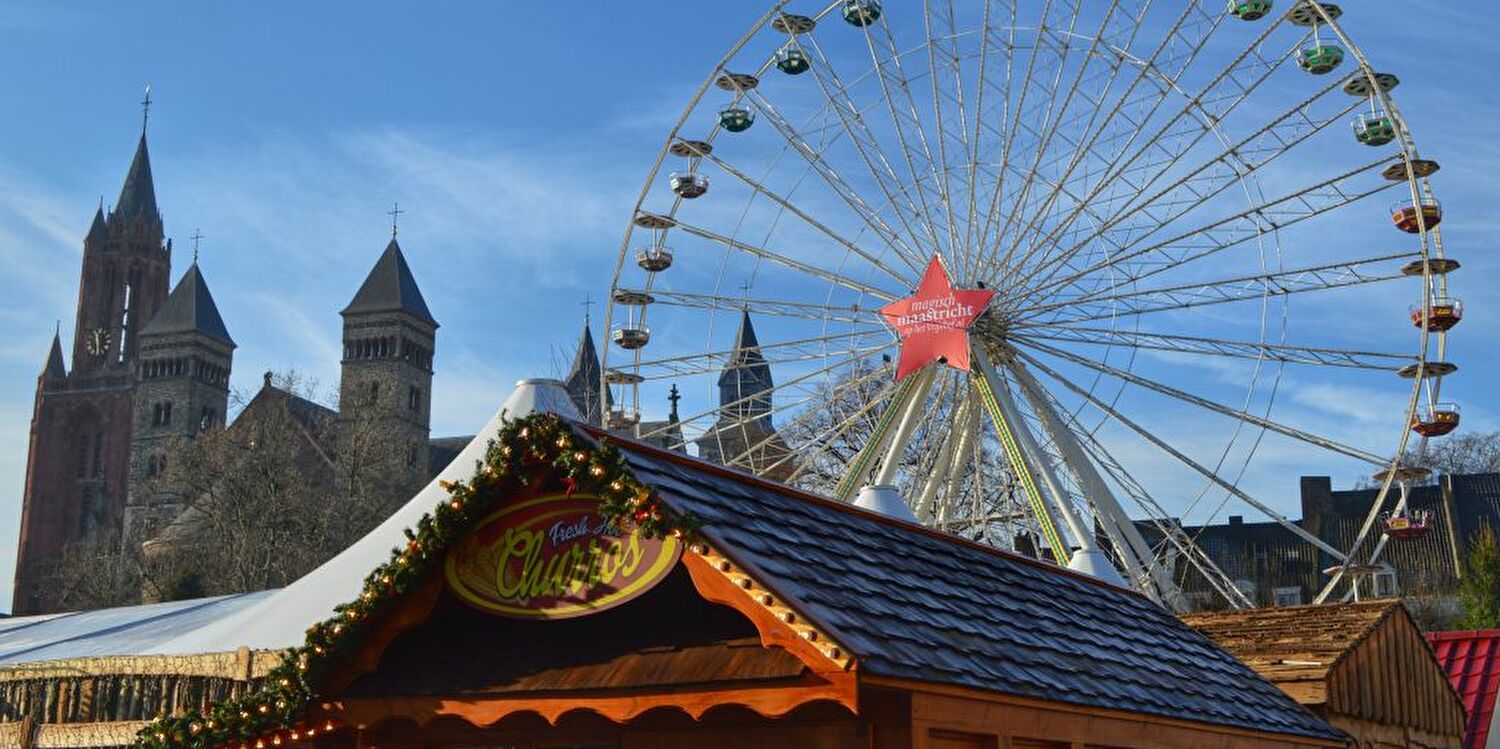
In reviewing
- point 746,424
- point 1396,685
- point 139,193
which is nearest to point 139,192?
point 139,193

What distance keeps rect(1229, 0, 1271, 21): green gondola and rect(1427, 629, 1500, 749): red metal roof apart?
10015 mm

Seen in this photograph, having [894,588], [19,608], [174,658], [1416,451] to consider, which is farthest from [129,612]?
[19,608]

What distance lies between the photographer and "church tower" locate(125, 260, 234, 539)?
342ft

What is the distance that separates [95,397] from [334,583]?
108017 mm

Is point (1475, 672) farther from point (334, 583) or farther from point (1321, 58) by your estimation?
point (334, 583)

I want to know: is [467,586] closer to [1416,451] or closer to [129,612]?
[129,612]

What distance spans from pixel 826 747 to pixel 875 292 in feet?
65.9

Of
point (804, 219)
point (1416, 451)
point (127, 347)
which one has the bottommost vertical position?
point (1416, 451)

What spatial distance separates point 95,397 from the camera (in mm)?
112688

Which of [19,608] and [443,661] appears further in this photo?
[19,608]

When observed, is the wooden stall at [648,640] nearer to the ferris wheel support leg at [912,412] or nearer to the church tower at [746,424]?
the church tower at [746,424]

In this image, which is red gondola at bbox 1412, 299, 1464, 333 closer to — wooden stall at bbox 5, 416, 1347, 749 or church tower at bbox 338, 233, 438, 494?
wooden stall at bbox 5, 416, 1347, 749

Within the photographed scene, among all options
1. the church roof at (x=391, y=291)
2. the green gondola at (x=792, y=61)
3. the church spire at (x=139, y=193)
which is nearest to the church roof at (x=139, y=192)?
the church spire at (x=139, y=193)

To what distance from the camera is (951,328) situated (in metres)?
26.0
